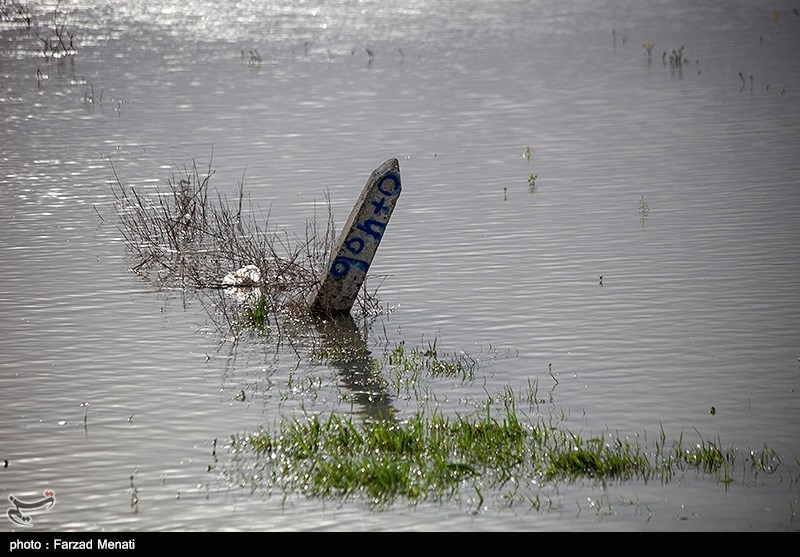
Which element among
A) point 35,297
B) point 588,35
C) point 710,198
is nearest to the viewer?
point 35,297

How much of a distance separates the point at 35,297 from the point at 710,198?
8.79 m

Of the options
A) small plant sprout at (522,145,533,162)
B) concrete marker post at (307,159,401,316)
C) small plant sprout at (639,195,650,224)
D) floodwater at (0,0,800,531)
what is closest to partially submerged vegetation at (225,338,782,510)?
floodwater at (0,0,800,531)

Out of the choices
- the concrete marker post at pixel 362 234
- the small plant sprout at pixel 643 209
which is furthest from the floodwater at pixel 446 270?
the concrete marker post at pixel 362 234

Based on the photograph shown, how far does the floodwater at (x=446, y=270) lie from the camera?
8.00 metres

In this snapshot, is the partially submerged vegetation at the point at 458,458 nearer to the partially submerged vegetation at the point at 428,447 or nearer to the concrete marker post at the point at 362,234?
the partially submerged vegetation at the point at 428,447

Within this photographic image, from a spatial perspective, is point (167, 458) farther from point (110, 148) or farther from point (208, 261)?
point (110, 148)

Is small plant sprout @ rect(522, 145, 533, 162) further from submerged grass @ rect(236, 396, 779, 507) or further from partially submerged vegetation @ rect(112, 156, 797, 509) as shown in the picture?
submerged grass @ rect(236, 396, 779, 507)

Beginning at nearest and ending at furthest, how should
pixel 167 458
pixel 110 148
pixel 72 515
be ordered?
pixel 72 515
pixel 167 458
pixel 110 148

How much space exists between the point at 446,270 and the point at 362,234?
2.60 m

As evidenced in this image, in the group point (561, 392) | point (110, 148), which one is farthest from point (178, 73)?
point (561, 392)

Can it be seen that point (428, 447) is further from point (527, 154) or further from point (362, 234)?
point (527, 154)

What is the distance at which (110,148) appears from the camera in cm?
2277

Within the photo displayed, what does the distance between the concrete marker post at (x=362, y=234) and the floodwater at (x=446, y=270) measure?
1.87 feet

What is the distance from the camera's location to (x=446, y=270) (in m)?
13.9
